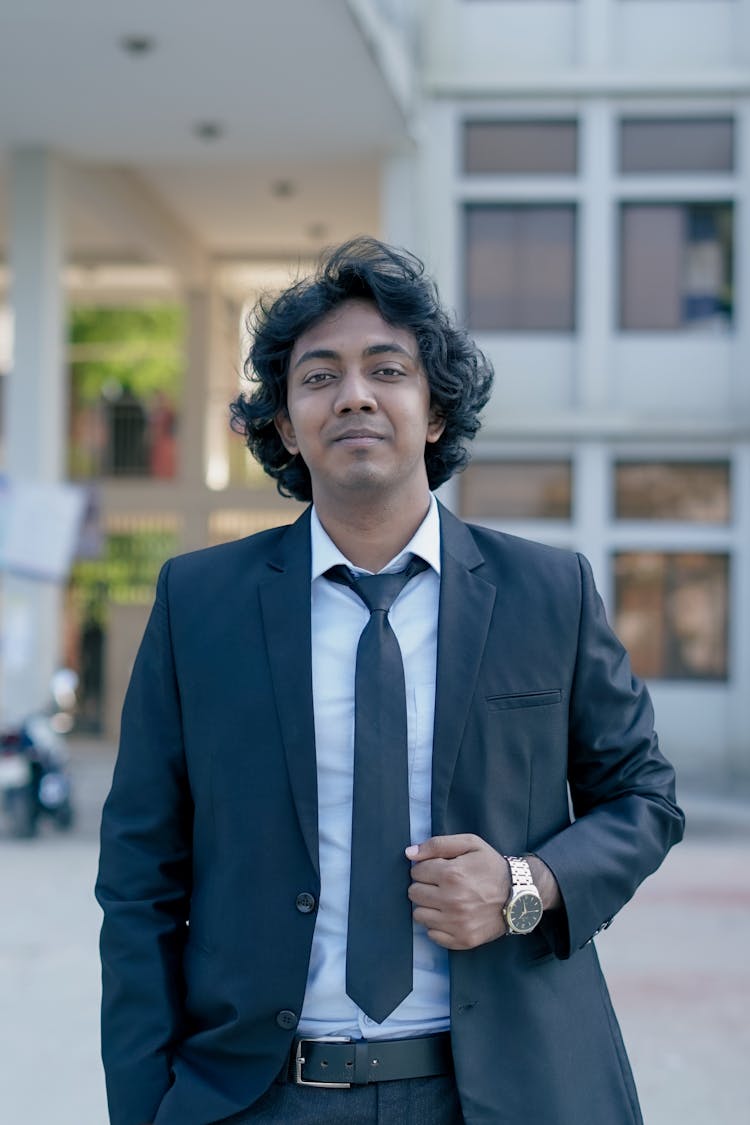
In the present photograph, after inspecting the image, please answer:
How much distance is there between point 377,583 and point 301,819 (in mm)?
374

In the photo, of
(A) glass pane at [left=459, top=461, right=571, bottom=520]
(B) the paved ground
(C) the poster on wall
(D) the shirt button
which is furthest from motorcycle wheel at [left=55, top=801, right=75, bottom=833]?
(D) the shirt button

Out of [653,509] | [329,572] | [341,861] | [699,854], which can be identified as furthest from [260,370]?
[653,509]

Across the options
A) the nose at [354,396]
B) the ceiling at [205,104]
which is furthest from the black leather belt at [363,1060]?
the ceiling at [205,104]

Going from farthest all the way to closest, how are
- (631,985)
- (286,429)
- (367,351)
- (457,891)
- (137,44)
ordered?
(137,44) < (631,985) < (286,429) < (367,351) < (457,891)

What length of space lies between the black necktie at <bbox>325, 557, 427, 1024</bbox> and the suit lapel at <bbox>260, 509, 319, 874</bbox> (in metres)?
0.07

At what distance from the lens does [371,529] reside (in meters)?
2.13

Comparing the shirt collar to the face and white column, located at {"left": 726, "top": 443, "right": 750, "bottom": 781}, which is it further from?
white column, located at {"left": 726, "top": 443, "right": 750, "bottom": 781}

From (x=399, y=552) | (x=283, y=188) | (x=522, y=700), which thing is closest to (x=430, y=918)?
(x=522, y=700)

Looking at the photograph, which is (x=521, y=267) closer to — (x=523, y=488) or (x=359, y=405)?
(x=523, y=488)

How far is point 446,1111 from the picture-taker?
1.93 metres

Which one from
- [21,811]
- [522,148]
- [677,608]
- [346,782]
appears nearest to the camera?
[346,782]

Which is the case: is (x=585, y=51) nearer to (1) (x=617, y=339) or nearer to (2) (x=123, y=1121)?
(1) (x=617, y=339)

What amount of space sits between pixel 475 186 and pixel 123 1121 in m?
13.3

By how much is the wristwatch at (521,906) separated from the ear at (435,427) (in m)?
0.77
